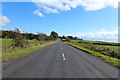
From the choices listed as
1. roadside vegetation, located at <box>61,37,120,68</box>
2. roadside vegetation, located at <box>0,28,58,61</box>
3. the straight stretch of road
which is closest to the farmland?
roadside vegetation, located at <box>61,37,120,68</box>

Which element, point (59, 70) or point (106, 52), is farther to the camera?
point (106, 52)

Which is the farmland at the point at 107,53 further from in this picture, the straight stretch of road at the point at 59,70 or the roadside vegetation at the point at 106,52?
the straight stretch of road at the point at 59,70

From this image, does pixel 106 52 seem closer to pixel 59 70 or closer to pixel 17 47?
pixel 59 70

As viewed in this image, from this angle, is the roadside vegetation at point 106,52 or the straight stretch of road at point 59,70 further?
the roadside vegetation at point 106,52

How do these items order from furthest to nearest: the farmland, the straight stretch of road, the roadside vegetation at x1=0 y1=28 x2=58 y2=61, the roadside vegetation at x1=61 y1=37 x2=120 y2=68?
the roadside vegetation at x1=0 y1=28 x2=58 y2=61, the farmland, the roadside vegetation at x1=61 y1=37 x2=120 y2=68, the straight stretch of road

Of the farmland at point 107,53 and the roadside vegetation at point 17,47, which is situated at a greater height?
the roadside vegetation at point 17,47

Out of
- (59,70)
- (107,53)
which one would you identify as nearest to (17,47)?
(107,53)

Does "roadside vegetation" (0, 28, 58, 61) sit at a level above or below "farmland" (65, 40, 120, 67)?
above

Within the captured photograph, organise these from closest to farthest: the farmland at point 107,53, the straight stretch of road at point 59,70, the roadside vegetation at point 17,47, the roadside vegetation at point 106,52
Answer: the straight stretch of road at point 59,70, the roadside vegetation at point 106,52, the farmland at point 107,53, the roadside vegetation at point 17,47

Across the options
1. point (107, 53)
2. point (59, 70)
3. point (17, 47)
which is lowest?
point (107, 53)

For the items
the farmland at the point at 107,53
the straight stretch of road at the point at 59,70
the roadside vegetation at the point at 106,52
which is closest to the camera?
the straight stretch of road at the point at 59,70

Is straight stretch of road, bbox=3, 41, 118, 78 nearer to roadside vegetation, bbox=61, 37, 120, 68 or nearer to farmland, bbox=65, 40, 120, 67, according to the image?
roadside vegetation, bbox=61, 37, 120, 68

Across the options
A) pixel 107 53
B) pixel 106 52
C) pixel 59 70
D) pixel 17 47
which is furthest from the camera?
pixel 17 47

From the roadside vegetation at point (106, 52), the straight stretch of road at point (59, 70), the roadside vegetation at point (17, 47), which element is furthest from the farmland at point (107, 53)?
the roadside vegetation at point (17, 47)
